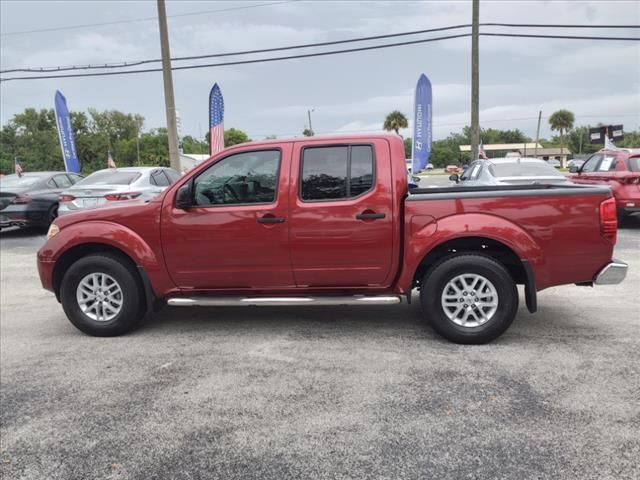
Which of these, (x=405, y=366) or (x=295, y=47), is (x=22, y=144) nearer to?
(x=295, y=47)

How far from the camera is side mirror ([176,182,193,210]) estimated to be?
4.54 m

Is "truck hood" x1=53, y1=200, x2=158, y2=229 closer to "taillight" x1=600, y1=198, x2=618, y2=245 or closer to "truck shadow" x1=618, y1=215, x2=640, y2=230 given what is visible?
"taillight" x1=600, y1=198, x2=618, y2=245

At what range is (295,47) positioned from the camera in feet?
60.8

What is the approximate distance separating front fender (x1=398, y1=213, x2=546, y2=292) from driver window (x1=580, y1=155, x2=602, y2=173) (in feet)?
27.7

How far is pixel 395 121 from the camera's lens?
73.5 meters

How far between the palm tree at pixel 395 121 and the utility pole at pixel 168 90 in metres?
59.9

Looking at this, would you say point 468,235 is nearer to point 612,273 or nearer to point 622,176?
point 612,273

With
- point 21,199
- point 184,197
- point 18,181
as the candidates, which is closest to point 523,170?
point 184,197

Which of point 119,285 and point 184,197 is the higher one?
point 184,197

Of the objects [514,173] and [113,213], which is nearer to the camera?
[113,213]

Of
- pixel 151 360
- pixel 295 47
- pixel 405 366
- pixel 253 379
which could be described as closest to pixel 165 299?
pixel 151 360

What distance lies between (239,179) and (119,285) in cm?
149

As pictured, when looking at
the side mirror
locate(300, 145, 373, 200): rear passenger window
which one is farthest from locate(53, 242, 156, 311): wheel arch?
locate(300, 145, 373, 200): rear passenger window

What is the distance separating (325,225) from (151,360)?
184 cm
